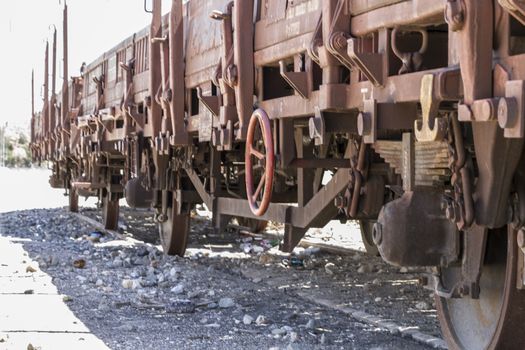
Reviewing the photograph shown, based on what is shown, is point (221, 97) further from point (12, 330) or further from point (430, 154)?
point (430, 154)

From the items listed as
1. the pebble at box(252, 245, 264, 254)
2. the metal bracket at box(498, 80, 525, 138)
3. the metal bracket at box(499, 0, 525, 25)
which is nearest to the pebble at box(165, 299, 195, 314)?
the metal bracket at box(498, 80, 525, 138)

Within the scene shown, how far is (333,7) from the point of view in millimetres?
4395

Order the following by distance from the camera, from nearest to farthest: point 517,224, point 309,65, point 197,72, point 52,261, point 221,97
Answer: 1. point 517,224
2. point 309,65
3. point 221,97
4. point 197,72
5. point 52,261

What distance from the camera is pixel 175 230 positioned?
10398mm

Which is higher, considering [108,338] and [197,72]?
[197,72]

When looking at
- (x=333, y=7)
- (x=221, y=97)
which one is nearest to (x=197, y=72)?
Result: (x=221, y=97)

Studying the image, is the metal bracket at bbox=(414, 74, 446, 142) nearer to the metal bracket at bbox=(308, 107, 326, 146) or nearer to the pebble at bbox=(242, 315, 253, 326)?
Result: the metal bracket at bbox=(308, 107, 326, 146)

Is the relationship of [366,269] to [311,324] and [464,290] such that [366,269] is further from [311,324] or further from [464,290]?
[464,290]

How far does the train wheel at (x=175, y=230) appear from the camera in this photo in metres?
10.3

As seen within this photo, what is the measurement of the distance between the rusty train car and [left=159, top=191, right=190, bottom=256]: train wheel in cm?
197

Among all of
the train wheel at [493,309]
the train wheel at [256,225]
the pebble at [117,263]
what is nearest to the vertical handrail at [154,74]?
the pebble at [117,263]

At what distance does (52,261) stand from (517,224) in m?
7.18

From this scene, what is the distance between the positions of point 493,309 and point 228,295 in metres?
3.60

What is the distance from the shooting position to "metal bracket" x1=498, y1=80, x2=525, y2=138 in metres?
2.97
